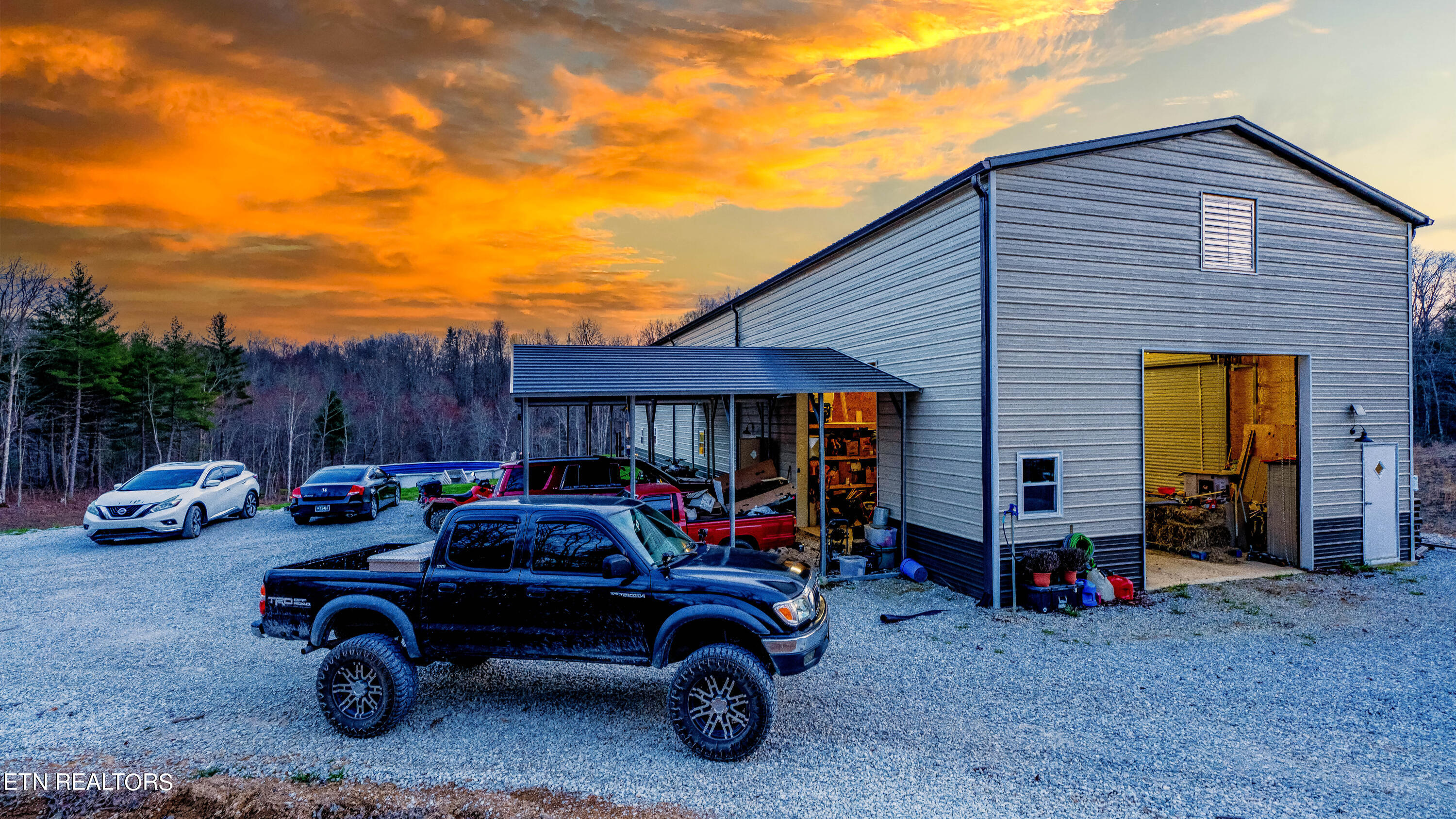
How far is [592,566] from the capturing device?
201 inches

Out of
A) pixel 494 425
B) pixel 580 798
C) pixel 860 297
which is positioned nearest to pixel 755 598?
pixel 580 798

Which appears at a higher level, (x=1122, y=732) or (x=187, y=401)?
(x=187, y=401)

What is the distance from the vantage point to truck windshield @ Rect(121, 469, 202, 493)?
1409cm

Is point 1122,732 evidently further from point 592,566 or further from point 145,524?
point 145,524

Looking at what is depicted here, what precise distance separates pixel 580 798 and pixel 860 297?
33.5 ft

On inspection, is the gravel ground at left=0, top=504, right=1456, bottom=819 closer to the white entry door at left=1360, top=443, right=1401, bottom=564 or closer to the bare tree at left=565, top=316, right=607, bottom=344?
the white entry door at left=1360, top=443, right=1401, bottom=564

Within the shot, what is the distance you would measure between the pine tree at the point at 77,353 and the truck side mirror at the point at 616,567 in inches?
1441

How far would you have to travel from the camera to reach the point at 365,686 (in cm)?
510

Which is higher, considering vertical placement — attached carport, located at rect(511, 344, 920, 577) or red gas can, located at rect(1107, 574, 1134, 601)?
attached carport, located at rect(511, 344, 920, 577)

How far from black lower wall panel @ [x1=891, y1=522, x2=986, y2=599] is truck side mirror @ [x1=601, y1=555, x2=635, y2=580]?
5896 mm

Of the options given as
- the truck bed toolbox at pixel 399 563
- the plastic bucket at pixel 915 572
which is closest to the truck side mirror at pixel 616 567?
the truck bed toolbox at pixel 399 563

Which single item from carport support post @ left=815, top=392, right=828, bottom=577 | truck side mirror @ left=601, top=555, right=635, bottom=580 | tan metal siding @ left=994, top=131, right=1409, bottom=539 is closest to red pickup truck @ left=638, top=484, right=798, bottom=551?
carport support post @ left=815, top=392, right=828, bottom=577

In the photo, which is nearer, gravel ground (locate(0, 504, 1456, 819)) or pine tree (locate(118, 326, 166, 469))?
gravel ground (locate(0, 504, 1456, 819))

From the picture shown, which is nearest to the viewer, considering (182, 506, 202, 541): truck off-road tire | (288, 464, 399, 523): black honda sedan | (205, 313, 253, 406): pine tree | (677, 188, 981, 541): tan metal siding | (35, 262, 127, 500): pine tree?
(677, 188, 981, 541): tan metal siding
